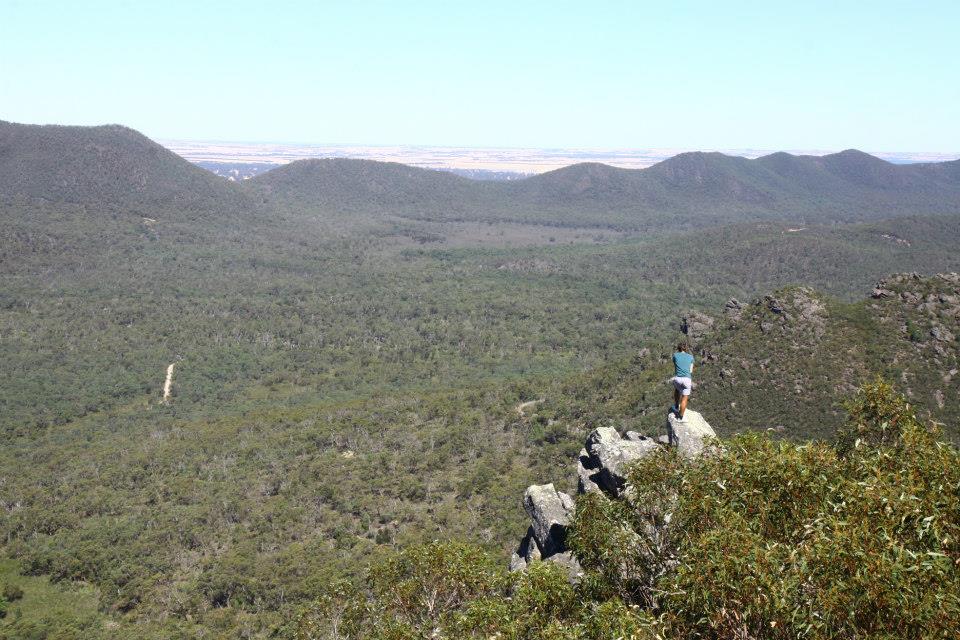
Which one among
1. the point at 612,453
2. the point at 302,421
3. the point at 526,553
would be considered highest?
the point at 612,453

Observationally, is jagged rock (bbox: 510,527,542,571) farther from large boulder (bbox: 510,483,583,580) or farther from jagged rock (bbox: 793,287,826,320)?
jagged rock (bbox: 793,287,826,320)

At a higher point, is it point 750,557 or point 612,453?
point 750,557

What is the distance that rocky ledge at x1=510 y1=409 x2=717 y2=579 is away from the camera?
2762 centimetres

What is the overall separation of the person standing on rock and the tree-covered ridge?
5.35 meters

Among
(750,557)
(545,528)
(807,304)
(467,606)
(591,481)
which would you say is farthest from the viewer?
(807,304)

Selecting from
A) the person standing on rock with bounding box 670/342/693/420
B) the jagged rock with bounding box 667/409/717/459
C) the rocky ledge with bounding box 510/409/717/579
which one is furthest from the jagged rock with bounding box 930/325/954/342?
the person standing on rock with bounding box 670/342/693/420

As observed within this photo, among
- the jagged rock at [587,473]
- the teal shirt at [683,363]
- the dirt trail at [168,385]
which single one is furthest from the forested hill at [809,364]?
the dirt trail at [168,385]

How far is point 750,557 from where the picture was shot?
13.6 meters

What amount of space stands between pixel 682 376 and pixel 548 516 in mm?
9612

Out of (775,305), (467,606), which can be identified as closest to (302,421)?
(775,305)

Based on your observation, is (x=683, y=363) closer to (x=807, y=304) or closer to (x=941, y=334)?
(x=941, y=334)

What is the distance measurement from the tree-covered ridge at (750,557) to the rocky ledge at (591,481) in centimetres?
527

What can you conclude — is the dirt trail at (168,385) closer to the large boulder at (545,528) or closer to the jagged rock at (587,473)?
the large boulder at (545,528)

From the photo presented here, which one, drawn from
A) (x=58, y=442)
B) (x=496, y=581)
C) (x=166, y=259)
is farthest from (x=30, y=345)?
(x=496, y=581)
